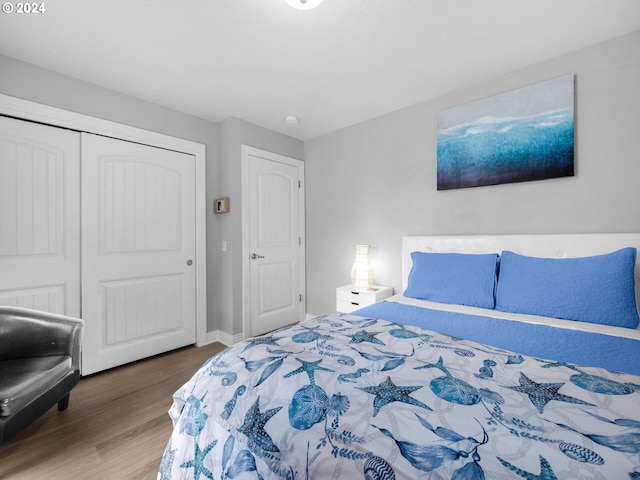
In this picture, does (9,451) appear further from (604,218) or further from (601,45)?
(601,45)

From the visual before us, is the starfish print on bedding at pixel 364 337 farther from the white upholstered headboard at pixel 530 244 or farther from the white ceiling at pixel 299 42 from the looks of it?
the white ceiling at pixel 299 42

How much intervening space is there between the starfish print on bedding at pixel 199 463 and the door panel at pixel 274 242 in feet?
7.26

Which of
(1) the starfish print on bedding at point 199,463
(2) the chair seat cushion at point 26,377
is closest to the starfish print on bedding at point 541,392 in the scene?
(1) the starfish print on bedding at point 199,463

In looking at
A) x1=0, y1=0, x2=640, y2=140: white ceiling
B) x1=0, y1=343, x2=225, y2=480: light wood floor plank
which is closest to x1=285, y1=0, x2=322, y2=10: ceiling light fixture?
x1=0, y1=0, x2=640, y2=140: white ceiling

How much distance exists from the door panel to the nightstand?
0.85 m

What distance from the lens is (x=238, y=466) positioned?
0.88 metres

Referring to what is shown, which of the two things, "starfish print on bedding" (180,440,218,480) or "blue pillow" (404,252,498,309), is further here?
"blue pillow" (404,252,498,309)

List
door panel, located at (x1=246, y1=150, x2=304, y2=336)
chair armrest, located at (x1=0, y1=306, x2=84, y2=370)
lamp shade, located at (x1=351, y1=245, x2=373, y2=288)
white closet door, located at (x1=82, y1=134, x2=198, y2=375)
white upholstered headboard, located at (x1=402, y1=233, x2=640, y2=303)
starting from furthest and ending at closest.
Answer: door panel, located at (x1=246, y1=150, x2=304, y2=336)
lamp shade, located at (x1=351, y1=245, x2=373, y2=288)
white closet door, located at (x1=82, y1=134, x2=198, y2=375)
white upholstered headboard, located at (x1=402, y1=233, x2=640, y2=303)
chair armrest, located at (x1=0, y1=306, x2=84, y2=370)

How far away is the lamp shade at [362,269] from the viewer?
3.05m

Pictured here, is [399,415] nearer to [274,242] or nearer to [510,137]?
[510,137]

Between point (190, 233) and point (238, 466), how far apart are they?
255 centimetres

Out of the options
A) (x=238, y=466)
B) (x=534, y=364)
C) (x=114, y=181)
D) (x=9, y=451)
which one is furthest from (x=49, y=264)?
(x=534, y=364)

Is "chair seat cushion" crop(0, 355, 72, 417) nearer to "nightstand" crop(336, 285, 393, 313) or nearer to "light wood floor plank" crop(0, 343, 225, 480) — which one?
"light wood floor plank" crop(0, 343, 225, 480)

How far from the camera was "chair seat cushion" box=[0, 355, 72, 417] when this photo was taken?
4.52 ft
